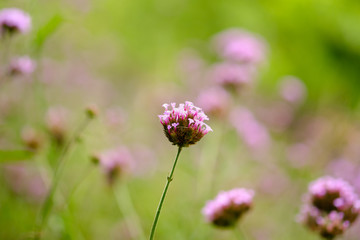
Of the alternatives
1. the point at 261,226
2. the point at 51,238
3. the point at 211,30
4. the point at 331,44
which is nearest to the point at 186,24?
the point at 211,30

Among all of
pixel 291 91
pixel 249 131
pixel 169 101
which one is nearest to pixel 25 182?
pixel 169 101

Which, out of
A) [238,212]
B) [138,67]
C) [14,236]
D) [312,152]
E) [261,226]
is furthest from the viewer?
[138,67]

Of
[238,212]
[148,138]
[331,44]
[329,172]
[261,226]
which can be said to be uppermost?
[331,44]

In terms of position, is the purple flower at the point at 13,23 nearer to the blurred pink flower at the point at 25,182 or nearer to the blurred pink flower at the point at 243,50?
the blurred pink flower at the point at 25,182

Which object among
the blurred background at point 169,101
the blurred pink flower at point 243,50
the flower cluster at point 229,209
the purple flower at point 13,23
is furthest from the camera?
the blurred pink flower at point 243,50

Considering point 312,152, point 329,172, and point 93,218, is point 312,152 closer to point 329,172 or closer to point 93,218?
point 329,172

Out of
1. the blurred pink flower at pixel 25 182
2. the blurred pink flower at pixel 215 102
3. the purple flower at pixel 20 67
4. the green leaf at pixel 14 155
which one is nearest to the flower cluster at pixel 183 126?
the green leaf at pixel 14 155

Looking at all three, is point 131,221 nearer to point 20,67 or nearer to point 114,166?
point 114,166

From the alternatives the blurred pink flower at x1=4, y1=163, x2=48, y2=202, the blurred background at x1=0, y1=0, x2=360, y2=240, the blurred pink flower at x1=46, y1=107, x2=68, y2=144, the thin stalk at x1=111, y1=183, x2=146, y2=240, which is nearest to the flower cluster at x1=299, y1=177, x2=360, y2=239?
the blurred background at x1=0, y1=0, x2=360, y2=240
